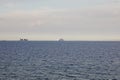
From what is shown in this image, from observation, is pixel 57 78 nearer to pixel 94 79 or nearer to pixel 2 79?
pixel 94 79

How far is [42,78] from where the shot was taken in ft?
220

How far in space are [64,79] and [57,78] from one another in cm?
185

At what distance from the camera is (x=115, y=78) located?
67500 millimetres

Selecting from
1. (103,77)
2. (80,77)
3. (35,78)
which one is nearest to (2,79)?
(35,78)

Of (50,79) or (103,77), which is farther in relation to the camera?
(103,77)

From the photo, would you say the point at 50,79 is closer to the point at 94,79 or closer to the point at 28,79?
the point at 28,79

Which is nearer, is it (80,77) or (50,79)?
(50,79)

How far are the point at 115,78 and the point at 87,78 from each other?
6.81 meters

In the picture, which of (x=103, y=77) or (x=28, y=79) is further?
(x=103, y=77)

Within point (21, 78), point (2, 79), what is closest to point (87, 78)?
point (21, 78)

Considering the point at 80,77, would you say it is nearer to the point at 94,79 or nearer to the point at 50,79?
the point at 94,79

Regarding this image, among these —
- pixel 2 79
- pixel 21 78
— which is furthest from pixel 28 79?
pixel 2 79

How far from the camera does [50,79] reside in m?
65.1

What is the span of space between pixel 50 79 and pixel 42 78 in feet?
9.13
